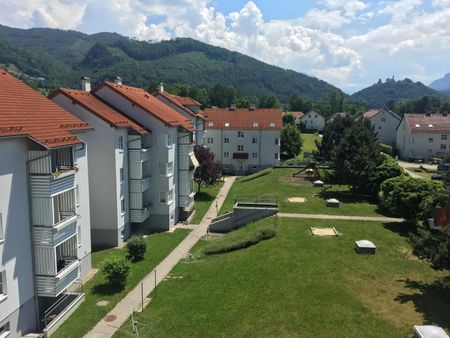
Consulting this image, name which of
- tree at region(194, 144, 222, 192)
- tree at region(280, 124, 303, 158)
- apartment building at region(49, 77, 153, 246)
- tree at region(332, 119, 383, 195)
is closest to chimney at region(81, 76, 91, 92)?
apartment building at region(49, 77, 153, 246)

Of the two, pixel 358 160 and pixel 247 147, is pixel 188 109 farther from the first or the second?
pixel 358 160

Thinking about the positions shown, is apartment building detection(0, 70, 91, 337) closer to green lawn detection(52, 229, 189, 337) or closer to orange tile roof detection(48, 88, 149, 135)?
green lawn detection(52, 229, 189, 337)

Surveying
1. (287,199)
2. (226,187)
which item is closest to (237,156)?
(226,187)

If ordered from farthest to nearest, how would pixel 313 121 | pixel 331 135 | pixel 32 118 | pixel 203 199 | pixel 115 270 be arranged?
1. pixel 313 121
2. pixel 331 135
3. pixel 203 199
4. pixel 115 270
5. pixel 32 118

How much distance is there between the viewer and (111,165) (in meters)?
35.2

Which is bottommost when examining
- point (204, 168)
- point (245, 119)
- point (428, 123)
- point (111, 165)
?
point (204, 168)

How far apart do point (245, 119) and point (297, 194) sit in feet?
106

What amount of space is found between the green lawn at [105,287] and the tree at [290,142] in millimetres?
51504

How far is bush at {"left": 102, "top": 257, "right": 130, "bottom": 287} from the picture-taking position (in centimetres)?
2770

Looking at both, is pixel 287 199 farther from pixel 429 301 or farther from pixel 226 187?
pixel 429 301

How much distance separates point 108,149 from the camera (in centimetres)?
3475

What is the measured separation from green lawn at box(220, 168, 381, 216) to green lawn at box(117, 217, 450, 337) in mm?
9415

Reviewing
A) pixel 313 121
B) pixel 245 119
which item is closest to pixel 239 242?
pixel 245 119

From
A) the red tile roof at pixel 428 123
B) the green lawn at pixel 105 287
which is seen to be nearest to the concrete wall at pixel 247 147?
the red tile roof at pixel 428 123
